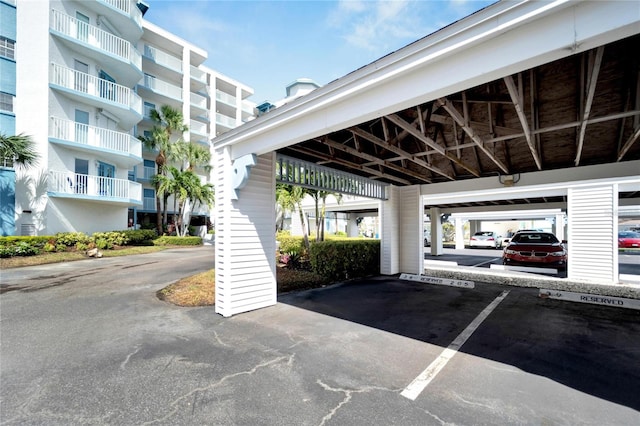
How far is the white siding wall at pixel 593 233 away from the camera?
7527 mm

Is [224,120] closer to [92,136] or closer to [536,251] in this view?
[92,136]

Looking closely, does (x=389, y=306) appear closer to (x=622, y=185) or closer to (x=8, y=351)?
(x=8, y=351)

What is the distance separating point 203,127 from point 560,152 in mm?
27617

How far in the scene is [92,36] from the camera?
49.9 feet

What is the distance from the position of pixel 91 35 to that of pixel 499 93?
67.0 ft

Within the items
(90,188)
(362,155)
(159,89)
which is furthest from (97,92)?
(362,155)

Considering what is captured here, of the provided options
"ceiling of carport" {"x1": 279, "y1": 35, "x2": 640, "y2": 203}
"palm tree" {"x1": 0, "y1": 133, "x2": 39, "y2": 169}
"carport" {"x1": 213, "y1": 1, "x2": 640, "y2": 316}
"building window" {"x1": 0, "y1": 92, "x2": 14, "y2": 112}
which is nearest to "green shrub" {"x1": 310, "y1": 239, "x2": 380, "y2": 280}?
"carport" {"x1": 213, "y1": 1, "x2": 640, "y2": 316}

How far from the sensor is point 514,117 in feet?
15.4

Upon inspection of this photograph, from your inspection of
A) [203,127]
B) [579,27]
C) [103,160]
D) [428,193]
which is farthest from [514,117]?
[203,127]

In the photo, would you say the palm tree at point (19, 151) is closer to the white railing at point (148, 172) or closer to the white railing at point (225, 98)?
the white railing at point (148, 172)

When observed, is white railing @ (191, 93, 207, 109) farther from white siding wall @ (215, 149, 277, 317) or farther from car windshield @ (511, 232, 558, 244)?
car windshield @ (511, 232, 558, 244)

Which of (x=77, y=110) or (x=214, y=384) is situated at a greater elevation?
(x=77, y=110)

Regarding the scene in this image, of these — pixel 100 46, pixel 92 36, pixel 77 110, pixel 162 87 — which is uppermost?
pixel 162 87

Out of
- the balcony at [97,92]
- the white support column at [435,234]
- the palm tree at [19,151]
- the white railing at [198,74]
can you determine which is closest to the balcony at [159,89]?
the white railing at [198,74]
